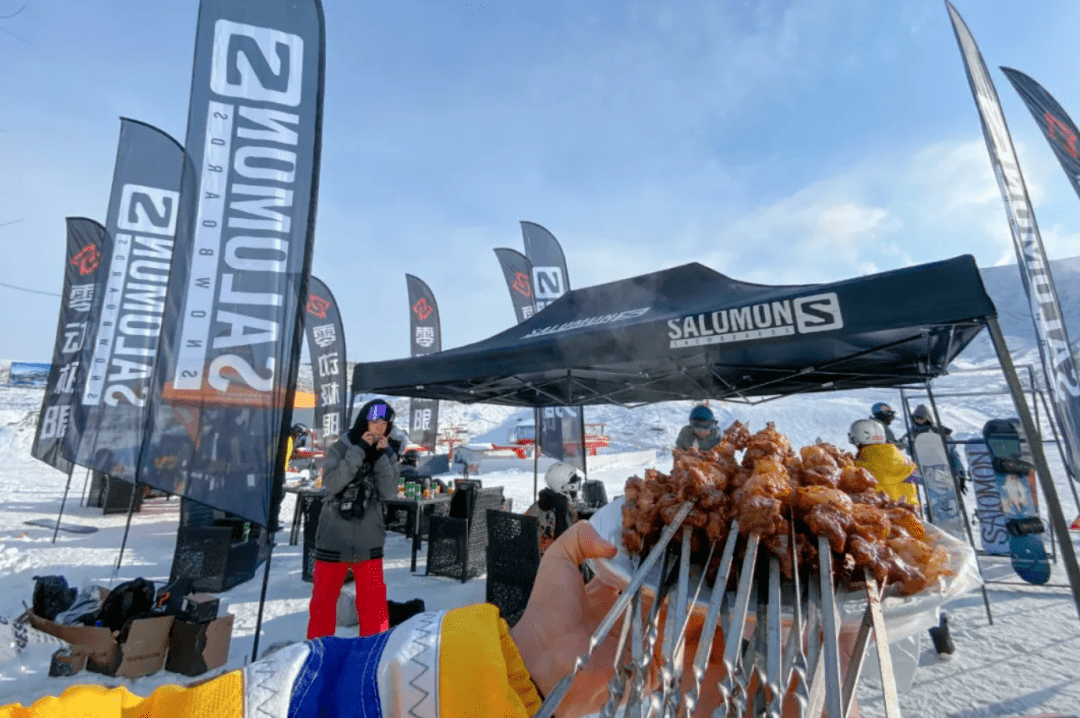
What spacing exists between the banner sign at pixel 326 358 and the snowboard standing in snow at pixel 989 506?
16.0 m

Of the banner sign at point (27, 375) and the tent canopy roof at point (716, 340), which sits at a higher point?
the banner sign at point (27, 375)

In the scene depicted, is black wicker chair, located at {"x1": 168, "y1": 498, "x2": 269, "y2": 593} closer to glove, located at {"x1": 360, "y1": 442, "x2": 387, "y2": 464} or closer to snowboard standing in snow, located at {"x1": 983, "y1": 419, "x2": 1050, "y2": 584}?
glove, located at {"x1": 360, "y1": 442, "x2": 387, "y2": 464}

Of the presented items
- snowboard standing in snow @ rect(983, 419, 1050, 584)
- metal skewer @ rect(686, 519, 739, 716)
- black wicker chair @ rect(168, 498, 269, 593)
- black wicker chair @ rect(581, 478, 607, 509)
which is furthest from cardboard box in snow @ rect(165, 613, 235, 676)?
snowboard standing in snow @ rect(983, 419, 1050, 584)

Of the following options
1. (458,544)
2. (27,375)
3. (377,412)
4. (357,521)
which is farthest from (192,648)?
(27,375)

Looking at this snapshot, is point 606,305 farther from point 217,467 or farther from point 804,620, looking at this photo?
Answer: point 804,620

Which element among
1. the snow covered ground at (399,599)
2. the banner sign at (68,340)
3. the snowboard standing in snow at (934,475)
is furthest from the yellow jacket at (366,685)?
the banner sign at (68,340)

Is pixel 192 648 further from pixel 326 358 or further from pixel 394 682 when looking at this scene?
pixel 326 358

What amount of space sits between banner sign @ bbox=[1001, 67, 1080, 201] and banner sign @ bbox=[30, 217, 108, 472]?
1458 cm

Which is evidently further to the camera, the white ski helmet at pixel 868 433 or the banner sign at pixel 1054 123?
the banner sign at pixel 1054 123

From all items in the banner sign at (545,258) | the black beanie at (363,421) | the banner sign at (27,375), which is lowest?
the black beanie at (363,421)

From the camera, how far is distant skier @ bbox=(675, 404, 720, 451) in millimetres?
5809

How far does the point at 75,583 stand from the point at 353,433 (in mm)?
5361

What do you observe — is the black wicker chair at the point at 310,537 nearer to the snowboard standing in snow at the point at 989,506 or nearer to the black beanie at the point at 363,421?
the black beanie at the point at 363,421

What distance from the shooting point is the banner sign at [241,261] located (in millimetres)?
3830
